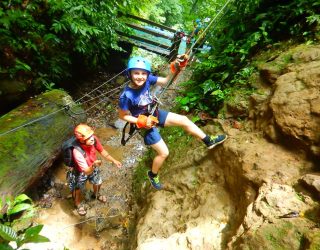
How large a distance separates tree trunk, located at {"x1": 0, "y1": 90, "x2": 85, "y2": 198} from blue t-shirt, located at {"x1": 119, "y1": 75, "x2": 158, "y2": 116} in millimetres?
1066

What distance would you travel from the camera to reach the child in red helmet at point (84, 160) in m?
4.63

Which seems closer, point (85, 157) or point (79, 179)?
point (85, 157)

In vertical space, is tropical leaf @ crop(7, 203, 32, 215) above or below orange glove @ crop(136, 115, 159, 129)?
below

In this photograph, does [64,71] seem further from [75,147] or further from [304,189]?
[304,189]

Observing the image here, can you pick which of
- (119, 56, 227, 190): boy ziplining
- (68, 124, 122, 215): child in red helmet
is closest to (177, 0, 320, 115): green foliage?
(119, 56, 227, 190): boy ziplining

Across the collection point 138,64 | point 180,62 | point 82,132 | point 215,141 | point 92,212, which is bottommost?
point 92,212

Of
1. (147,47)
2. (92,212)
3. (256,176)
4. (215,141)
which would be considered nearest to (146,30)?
(147,47)

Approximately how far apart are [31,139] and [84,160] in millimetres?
1312

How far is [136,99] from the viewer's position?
4035 mm

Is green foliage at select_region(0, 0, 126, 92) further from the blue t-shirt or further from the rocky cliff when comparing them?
the rocky cliff

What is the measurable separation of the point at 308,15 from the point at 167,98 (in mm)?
5222

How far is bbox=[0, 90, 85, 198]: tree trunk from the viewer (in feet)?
15.1

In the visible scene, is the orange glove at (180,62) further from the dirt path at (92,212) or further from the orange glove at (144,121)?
the dirt path at (92,212)

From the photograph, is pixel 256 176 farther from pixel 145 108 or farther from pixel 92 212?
pixel 92 212
